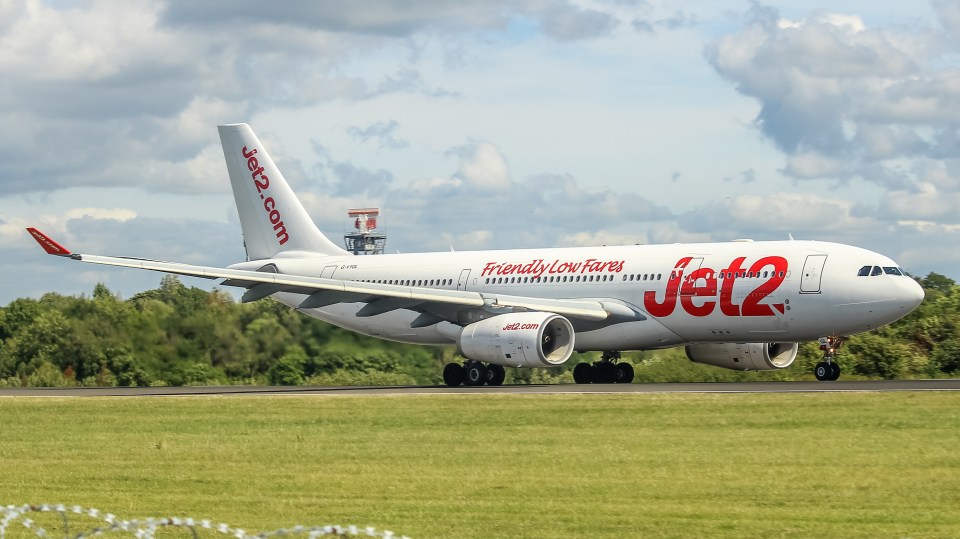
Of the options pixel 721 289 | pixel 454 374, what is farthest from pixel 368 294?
pixel 721 289

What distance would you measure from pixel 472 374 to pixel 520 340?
11.4 ft

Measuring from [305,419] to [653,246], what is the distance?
50.4 feet

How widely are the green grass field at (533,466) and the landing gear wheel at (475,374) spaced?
10504 millimetres

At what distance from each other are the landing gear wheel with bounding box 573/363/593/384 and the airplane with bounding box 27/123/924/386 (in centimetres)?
4

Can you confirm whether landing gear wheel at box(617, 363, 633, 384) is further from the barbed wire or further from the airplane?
the barbed wire

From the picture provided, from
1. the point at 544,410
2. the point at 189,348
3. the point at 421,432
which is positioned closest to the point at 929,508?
the point at 421,432

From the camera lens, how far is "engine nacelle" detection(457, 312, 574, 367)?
112ft

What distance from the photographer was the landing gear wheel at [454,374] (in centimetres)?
3791

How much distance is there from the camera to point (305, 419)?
24391 millimetres

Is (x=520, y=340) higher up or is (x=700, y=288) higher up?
(x=700, y=288)

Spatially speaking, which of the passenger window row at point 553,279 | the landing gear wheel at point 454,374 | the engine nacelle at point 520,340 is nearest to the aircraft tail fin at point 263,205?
the passenger window row at point 553,279

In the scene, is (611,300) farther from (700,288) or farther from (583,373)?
(583,373)

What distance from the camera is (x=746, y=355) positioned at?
37.7 m

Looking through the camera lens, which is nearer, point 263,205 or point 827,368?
point 827,368
